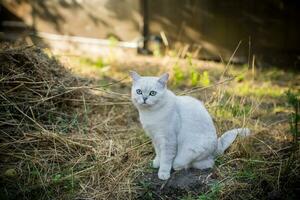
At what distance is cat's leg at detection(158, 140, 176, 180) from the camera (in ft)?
12.2

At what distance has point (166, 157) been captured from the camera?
3766 mm

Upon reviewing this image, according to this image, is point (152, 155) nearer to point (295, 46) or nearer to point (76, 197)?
point (76, 197)

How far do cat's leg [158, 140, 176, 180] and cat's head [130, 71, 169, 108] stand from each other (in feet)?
1.20

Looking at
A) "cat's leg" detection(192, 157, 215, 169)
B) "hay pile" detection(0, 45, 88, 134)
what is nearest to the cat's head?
"cat's leg" detection(192, 157, 215, 169)

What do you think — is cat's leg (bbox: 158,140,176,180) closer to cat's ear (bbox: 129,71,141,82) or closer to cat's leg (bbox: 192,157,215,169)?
cat's leg (bbox: 192,157,215,169)

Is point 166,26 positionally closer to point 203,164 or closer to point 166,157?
point 203,164

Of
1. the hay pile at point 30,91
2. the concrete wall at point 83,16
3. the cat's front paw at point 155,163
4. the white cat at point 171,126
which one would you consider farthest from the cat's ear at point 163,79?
the concrete wall at point 83,16

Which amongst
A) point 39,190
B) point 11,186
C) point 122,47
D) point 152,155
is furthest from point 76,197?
point 122,47

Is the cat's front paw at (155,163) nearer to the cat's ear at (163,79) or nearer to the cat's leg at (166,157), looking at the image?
the cat's leg at (166,157)

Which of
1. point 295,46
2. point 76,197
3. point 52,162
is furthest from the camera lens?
point 295,46

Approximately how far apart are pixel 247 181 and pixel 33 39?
5823mm

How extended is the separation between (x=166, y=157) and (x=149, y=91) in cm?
60

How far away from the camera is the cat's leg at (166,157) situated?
12.2 feet

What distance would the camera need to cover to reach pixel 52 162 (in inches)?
159
